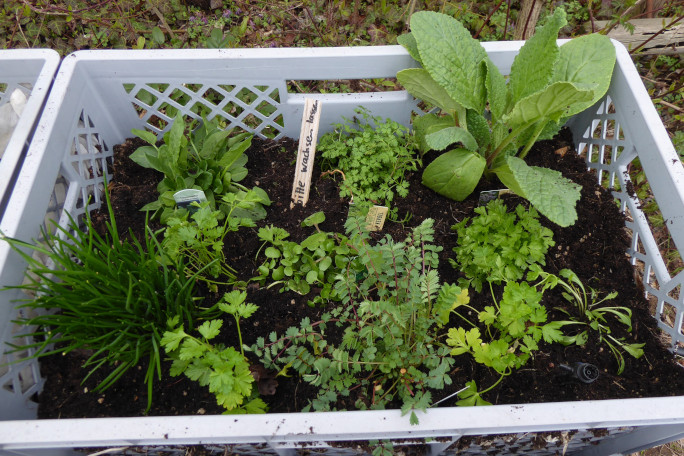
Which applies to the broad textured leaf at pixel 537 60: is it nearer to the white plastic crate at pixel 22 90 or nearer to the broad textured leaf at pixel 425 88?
the broad textured leaf at pixel 425 88

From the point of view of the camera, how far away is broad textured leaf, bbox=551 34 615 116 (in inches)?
56.5

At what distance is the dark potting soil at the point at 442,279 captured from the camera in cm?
130

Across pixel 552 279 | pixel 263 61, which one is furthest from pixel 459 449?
pixel 263 61

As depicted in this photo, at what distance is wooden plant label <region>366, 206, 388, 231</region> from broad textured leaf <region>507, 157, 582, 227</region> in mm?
431

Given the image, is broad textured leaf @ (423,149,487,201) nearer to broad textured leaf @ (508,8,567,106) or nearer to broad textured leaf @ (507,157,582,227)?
broad textured leaf @ (507,157,582,227)

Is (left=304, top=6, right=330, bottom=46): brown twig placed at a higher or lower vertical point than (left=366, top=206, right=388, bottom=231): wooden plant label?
higher

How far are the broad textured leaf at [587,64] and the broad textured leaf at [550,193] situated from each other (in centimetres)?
32

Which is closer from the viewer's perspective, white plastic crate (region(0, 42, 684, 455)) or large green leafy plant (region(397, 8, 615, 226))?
white plastic crate (region(0, 42, 684, 455))

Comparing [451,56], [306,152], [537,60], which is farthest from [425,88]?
[306,152]

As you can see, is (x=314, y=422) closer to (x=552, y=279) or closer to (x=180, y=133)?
(x=552, y=279)

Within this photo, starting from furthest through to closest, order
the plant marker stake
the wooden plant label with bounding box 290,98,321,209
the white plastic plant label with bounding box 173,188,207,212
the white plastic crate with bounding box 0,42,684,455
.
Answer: the wooden plant label with bounding box 290,98,321,209 → the white plastic plant label with bounding box 173,188,207,212 → the plant marker stake → the white plastic crate with bounding box 0,42,684,455

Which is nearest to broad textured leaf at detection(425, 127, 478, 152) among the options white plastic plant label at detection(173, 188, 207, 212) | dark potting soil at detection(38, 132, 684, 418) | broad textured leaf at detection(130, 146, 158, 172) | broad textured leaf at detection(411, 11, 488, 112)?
broad textured leaf at detection(411, 11, 488, 112)

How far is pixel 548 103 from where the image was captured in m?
1.24

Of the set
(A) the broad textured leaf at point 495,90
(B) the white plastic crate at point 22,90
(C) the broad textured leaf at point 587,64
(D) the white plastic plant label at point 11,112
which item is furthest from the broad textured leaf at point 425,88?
(D) the white plastic plant label at point 11,112
